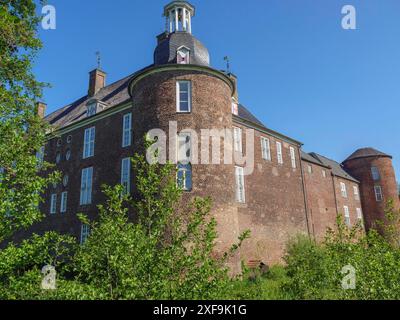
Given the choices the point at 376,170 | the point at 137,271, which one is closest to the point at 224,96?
the point at 137,271

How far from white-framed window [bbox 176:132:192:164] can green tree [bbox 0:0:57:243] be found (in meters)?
5.78

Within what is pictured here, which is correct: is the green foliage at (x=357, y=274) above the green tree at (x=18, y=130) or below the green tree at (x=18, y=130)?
below

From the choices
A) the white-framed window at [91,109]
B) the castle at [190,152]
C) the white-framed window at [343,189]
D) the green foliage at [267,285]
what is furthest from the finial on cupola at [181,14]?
the white-framed window at [343,189]

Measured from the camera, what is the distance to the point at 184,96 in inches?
704

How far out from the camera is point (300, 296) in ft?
25.5

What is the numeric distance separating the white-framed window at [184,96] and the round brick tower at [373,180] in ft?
101

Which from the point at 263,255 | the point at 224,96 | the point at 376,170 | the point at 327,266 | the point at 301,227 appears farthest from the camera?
the point at 376,170

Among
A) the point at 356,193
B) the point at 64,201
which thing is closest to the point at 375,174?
the point at 356,193

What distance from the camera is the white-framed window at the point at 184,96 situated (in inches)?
695

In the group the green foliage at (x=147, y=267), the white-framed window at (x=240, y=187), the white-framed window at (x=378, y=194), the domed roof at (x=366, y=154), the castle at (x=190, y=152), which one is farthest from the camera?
the domed roof at (x=366, y=154)

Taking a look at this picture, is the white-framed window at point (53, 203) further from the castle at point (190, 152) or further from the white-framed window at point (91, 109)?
the white-framed window at point (91, 109)

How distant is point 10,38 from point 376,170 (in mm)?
39322

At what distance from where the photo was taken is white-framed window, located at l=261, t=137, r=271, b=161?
2571 cm
